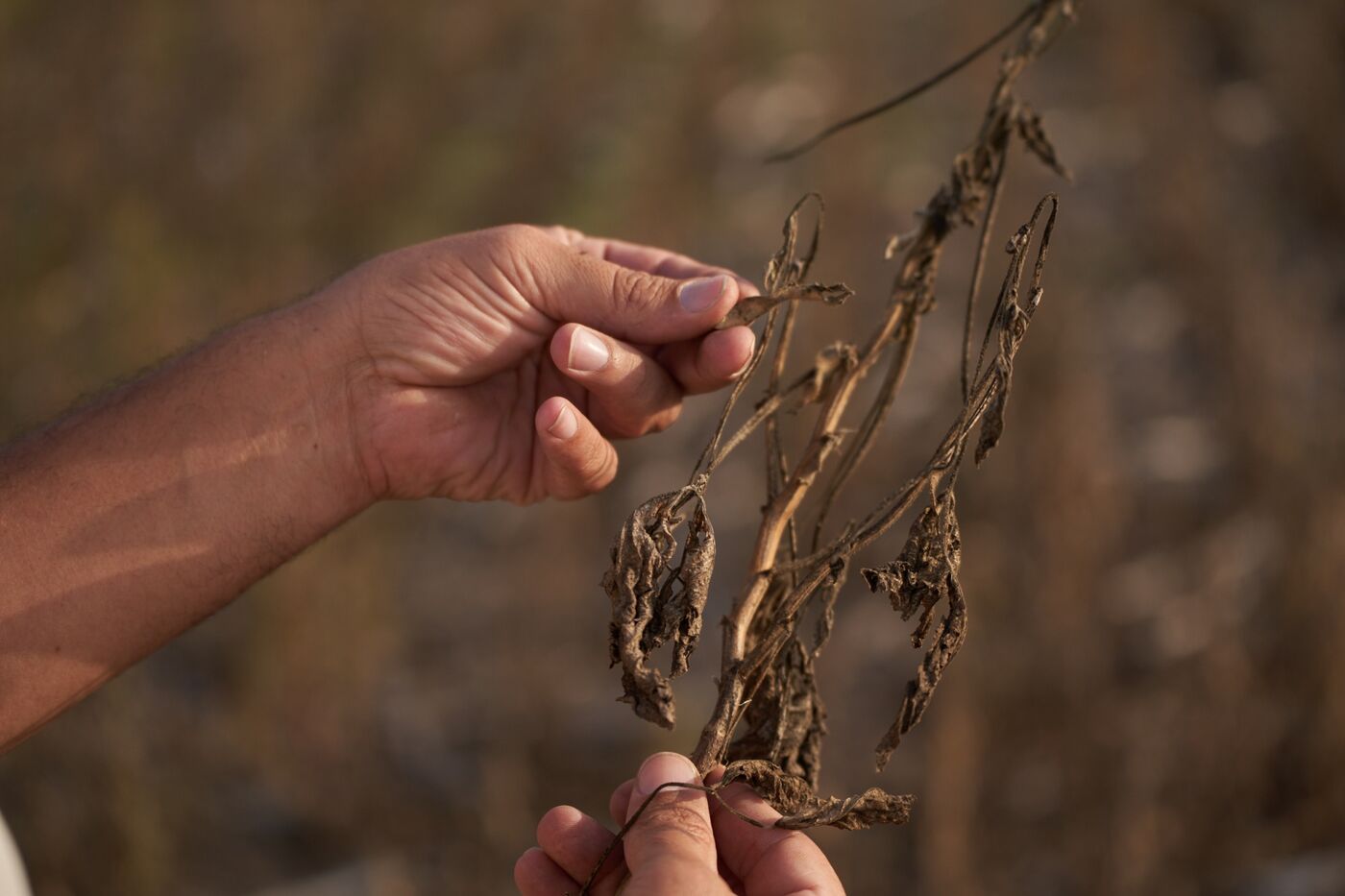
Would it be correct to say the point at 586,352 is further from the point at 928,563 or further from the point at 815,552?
the point at 928,563

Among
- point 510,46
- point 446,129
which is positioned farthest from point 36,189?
point 510,46

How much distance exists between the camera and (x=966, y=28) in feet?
20.5

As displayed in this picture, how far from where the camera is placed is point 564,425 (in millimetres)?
1392

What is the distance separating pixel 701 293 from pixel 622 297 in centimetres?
12

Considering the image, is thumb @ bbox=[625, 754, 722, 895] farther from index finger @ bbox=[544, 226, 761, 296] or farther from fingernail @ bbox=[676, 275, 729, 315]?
index finger @ bbox=[544, 226, 761, 296]

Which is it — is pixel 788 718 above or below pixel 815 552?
below

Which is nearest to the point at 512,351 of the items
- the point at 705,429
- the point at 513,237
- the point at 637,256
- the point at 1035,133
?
the point at 513,237

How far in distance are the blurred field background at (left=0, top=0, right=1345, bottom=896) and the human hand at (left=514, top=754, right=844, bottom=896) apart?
125 centimetres

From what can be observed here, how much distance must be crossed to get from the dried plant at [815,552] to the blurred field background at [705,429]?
1307 mm

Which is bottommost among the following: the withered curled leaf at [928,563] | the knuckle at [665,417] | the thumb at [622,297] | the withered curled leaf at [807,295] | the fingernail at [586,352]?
the knuckle at [665,417]

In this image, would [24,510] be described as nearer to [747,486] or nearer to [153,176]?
[747,486]

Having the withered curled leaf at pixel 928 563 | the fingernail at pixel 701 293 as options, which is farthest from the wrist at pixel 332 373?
the withered curled leaf at pixel 928 563

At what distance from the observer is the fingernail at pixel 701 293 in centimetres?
140

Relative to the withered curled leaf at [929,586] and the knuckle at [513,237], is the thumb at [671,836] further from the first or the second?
the knuckle at [513,237]
